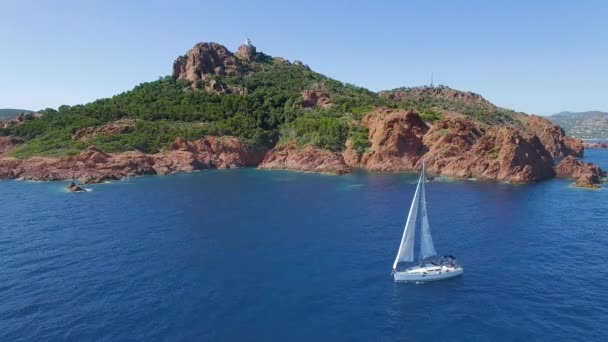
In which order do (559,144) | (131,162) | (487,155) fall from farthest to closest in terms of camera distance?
(559,144)
(131,162)
(487,155)

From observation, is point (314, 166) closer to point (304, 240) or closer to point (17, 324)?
point (304, 240)

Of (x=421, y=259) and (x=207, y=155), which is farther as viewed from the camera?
(x=207, y=155)

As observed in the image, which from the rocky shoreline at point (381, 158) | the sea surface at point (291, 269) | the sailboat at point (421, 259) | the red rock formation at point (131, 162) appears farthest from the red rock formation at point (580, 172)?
the red rock formation at point (131, 162)

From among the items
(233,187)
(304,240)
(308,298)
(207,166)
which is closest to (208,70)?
(207,166)

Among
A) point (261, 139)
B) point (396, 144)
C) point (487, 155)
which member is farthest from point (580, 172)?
point (261, 139)

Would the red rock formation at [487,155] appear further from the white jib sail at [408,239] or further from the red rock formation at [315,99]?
the white jib sail at [408,239]

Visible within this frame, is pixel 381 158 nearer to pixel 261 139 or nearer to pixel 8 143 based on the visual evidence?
pixel 261 139

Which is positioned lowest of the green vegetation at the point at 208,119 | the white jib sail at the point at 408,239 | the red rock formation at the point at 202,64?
the white jib sail at the point at 408,239
